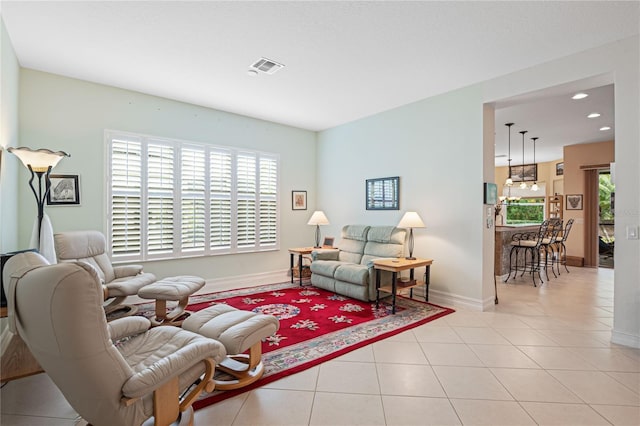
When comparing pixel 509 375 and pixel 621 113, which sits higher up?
pixel 621 113

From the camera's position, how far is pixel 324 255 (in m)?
5.12

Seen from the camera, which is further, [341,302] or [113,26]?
[341,302]

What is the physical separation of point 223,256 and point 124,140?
7.16ft

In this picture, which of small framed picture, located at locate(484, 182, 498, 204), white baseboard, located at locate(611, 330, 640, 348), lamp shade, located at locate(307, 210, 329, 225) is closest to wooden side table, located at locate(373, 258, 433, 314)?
small framed picture, located at locate(484, 182, 498, 204)

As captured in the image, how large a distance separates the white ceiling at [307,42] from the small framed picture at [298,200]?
2031mm

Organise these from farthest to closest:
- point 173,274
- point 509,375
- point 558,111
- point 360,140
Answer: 1. point 360,140
2. point 558,111
3. point 173,274
4. point 509,375

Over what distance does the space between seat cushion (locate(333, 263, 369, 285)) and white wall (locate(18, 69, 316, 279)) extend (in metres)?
1.71

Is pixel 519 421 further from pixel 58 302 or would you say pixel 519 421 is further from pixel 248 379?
pixel 58 302

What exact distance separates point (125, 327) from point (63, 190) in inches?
111

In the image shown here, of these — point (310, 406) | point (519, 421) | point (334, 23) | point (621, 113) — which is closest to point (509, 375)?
point (519, 421)

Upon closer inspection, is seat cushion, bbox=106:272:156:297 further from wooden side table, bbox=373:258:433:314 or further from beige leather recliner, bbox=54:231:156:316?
wooden side table, bbox=373:258:433:314

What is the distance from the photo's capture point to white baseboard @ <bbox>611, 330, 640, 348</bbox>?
9.54 feet

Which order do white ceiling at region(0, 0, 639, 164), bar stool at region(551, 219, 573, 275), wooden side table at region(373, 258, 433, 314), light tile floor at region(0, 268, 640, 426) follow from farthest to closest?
bar stool at region(551, 219, 573, 275), wooden side table at region(373, 258, 433, 314), white ceiling at region(0, 0, 639, 164), light tile floor at region(0, 268, 640, 426)

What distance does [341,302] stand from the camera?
14.2ft
